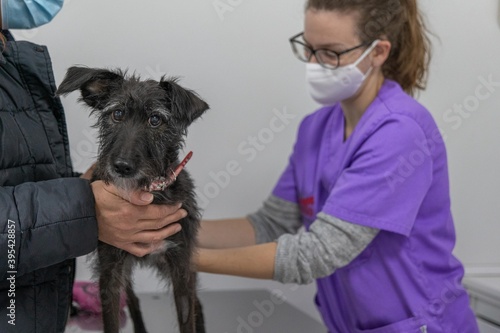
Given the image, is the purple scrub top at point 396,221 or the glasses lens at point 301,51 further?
the glasses lens at point 301,51

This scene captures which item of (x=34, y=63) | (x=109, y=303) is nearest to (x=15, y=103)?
(x=34, y=63)

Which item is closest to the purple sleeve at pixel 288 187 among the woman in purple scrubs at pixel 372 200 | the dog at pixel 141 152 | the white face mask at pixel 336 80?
the woman in purple scrubs at pixel 372 200

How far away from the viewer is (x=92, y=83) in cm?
113

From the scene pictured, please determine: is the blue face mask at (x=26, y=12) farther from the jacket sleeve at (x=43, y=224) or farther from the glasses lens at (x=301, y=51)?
the glasses lens at (x=301, y=51)

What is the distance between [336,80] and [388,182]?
361 mm

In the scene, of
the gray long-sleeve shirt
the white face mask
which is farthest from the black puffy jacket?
the white face mask

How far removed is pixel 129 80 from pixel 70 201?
28cm

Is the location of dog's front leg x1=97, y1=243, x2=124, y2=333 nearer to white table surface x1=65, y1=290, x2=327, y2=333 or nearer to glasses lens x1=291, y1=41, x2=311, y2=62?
white table surface x1=65, y1=290, x2=327, y2=333

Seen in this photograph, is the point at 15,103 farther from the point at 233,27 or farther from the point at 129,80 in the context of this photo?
the point at 233,27

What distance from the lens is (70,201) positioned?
104cm

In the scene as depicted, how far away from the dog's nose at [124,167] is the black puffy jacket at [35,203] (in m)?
0.08

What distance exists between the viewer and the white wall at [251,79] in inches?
74.6

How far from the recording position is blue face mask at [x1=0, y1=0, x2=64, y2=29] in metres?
1.17

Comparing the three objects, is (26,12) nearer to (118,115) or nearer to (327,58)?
(118,115)
